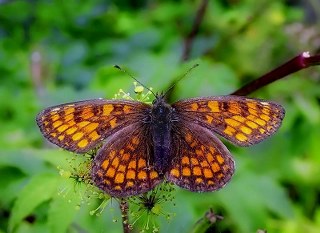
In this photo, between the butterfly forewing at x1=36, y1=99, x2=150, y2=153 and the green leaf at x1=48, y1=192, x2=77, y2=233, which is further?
the green leaf at x1=48, y1=192, x2=77, y2=233

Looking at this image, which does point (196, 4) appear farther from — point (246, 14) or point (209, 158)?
point (209, 158)

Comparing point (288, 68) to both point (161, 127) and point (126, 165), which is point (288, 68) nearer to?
point (161, 127)

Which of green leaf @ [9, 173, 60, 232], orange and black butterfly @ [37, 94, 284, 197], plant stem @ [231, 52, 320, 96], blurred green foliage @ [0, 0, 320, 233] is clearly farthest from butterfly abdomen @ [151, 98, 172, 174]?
green leaf @ [9, 173, 60, 232]

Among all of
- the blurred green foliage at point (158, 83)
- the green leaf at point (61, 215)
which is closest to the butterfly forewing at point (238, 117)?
the blurred green foliage at point (158, 83)

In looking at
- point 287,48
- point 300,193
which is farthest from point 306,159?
point 287,48

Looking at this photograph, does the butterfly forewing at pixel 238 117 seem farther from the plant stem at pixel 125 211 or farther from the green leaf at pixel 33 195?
the green leaf at pixel 33 195

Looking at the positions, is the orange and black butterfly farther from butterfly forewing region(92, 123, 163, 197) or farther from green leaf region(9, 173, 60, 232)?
green leaf region(9, 173, 60, 232)

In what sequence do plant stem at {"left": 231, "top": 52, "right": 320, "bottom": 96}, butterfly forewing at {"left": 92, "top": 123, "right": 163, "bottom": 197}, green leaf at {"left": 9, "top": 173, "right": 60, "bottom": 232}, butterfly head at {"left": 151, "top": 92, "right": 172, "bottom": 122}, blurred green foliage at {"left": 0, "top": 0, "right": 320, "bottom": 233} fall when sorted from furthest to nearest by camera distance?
blurred green foliage at {"left": 0, "top": 0, "right": 320, "bottom": 233}, green leaf at {"left": 9, "top": 173, "right": 60, "bottom": 232}, butterfly head at {"left": 151, "top": 92, "right": 172, "bottom": 122}, plant stem at {"left": 231, "top": 52, "right": 320, "bottom": 96}, butterfly forewing at {"left": 92, "top": 123, "right": 163, "bottom": 197}
